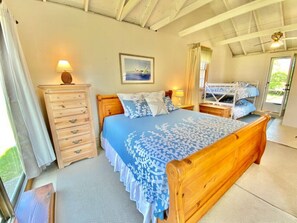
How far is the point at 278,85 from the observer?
4820mm

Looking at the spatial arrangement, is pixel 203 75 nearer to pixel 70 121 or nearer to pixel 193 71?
pixel 193 71

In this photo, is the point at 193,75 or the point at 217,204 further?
the point at 193,75

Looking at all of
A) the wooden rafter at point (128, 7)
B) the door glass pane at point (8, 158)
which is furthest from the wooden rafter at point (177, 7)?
the door glass pane at point (8, 158)

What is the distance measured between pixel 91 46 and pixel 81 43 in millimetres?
164

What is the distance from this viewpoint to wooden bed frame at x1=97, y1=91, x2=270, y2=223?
0.88 metres

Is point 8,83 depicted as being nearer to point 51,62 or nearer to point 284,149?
point 51,62

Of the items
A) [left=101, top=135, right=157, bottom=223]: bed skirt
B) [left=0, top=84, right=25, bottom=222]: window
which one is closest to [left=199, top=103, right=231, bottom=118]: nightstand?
[left=101, top=135, right=157, bottom=223]: bed skirt

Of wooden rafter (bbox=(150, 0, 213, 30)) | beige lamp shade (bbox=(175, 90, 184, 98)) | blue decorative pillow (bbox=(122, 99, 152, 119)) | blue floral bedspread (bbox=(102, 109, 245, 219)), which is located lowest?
blue floral bedspread (bbox=(102, 109, 245, 219))

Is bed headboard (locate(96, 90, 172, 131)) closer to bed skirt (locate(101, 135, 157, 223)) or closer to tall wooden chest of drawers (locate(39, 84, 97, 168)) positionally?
tall wooden chest of drawers (locate(39, 84, 97, 168))

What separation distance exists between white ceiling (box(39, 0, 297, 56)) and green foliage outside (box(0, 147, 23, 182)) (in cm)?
227

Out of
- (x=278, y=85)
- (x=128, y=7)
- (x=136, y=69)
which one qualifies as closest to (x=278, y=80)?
(x=278, y=85)

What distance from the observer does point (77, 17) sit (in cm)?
226

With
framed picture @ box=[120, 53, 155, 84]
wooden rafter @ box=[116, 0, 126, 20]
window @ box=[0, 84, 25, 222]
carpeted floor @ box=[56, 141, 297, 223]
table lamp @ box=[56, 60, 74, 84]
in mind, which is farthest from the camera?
framed picture @ box=[120, 53, 155, 84]

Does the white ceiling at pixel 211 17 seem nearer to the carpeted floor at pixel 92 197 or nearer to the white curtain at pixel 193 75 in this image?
the white curtain at pixel 193 75
